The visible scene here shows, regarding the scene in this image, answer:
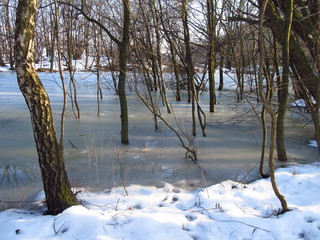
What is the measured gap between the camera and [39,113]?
8.60ft

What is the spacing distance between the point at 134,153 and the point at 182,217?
281cm

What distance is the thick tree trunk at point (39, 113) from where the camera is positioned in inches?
95.8

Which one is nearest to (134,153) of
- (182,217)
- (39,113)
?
(182,217)

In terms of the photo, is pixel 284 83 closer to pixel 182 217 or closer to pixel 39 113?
pixel 182 217

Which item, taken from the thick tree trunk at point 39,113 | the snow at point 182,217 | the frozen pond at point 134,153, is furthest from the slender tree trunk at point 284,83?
the thick tree trunk at point 39,113

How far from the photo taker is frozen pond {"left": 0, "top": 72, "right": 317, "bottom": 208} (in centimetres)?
431

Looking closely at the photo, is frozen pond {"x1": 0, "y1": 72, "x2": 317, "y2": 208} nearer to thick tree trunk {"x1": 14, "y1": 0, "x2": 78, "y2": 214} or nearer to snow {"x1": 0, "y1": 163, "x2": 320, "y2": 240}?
snow {"x1": 0, "y1": 163, "x2": 320, "y2": 240}

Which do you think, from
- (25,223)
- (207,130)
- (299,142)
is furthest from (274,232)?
(207,130)

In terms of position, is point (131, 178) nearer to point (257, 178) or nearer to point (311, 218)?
point (257, 178)

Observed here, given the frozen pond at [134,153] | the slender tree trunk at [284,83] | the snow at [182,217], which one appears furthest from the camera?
the frozen pond at [134,153]

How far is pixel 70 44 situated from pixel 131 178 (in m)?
5.08

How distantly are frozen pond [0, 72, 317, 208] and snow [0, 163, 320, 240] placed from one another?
63 cm

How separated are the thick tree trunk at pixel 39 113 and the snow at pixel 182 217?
0.77 ft

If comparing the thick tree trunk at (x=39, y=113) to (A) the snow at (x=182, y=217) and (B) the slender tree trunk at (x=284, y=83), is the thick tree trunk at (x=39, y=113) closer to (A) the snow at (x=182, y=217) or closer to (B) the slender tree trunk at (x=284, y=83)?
(A) the snow at (x=182, y=217)
